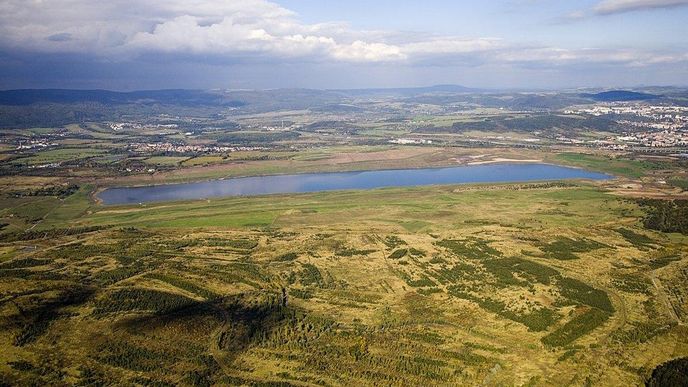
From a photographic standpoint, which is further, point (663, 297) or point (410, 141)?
point (410, 141)

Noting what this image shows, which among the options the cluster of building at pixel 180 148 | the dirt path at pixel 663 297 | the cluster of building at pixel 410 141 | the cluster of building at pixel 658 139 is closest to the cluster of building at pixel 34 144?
the cluster of building at pixel 180 148

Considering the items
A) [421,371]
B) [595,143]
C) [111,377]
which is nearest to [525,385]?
[421,371]

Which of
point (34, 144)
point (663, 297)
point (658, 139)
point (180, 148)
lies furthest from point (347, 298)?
point (34, 144)

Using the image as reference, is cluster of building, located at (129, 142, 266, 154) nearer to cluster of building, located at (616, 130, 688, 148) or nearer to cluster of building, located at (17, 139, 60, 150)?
cluster of building, located at (17, 139, 60, 150)

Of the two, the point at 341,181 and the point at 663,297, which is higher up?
the point at 663,297

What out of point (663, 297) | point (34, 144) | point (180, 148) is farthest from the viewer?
point (34, 144)

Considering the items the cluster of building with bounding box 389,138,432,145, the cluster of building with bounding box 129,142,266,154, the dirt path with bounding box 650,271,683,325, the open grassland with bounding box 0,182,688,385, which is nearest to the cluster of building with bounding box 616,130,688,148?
the cluster of building with bounding box 389,138,432,145

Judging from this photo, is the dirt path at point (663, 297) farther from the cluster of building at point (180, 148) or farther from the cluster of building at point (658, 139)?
the cluster of building at point (180, 148)

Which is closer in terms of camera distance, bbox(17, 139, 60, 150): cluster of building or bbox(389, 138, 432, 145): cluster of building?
bbox(17, 139, 60, 150): cluster of building

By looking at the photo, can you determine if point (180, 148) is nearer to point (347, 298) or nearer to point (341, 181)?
point (341, 181)
